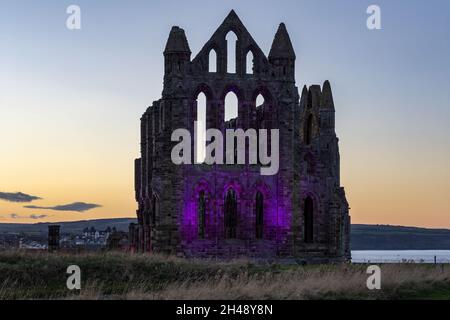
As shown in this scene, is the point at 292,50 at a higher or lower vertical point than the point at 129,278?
higher

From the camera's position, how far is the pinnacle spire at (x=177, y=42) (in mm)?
51094

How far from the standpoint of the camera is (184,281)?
30297 millimetres

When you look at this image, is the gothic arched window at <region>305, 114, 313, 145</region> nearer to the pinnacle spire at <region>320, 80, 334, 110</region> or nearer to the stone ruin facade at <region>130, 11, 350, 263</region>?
the pinnacle spire at <region>320, 80, 334, 110</region>

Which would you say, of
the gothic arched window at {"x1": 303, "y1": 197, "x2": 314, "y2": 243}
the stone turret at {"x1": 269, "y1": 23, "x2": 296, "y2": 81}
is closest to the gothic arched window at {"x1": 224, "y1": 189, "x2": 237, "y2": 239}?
the gothic arched window at {"x1": 303, "y1": 197, "x2": 314, "y2": 243}

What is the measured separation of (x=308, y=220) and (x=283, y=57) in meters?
10.5

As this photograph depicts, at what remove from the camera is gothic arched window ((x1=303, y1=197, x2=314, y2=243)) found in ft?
178

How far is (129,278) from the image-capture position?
1204 inches

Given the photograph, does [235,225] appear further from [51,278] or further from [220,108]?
[51,278]

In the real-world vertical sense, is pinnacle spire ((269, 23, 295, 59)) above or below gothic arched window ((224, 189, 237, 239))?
above

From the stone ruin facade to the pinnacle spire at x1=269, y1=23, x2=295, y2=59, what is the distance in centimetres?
6
